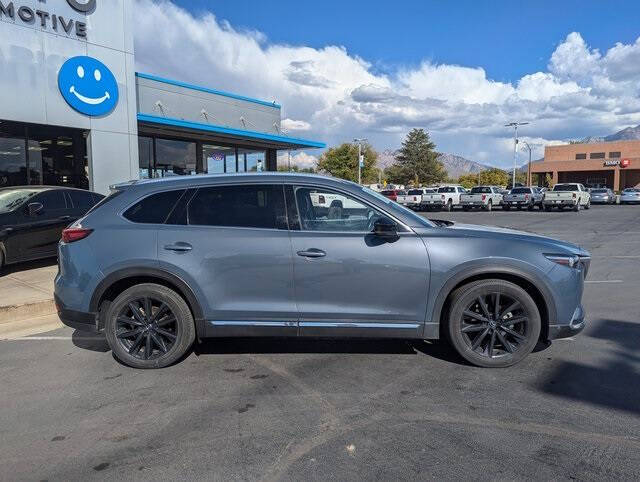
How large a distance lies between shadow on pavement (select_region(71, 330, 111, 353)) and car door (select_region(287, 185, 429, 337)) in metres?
2.36

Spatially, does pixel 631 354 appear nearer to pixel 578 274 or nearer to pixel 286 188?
pixel 578 274

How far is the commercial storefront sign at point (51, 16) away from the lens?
11.1 m

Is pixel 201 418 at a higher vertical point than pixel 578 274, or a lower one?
lower

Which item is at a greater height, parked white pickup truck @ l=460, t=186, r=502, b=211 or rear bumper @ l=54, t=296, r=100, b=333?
parked white pickup truck @ l=460, t=186, r=502, b=211

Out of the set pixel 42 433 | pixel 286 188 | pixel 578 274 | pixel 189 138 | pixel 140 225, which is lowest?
pixel 42 433

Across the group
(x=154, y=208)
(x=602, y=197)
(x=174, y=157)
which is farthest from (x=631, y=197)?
(x=154, y=208)

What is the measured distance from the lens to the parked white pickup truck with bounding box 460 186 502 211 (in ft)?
108

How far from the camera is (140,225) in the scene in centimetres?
454

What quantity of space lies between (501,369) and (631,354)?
4.69ft

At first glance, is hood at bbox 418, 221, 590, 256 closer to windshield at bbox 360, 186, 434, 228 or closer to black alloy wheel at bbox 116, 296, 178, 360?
windshield at bbox 360, 186, 434, 228

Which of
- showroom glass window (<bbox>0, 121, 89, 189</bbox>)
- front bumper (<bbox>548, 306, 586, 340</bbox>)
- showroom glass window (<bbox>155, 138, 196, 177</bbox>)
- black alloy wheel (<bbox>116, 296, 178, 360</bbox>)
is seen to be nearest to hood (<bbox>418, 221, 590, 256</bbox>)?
front bumper (<bbox>548, 306, 586, 340</bbox>)

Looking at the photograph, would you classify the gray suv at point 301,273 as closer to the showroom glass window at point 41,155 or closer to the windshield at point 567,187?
the showroom glass window at point 41,155

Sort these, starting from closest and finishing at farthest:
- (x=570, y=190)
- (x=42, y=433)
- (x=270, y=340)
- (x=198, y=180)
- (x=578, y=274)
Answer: (x=42, y=433) → (x=578, y=274) → (x=198, y=180) → (x=270, y=340) → (x=570, y=190)

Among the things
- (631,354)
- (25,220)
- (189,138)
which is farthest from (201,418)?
(189,138)
